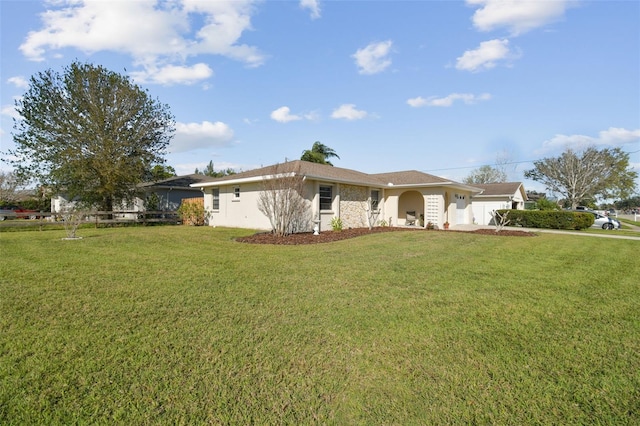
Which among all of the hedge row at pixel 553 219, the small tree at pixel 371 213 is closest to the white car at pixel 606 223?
the hedge row at pixel 553 219

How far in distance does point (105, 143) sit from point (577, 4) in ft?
75.7

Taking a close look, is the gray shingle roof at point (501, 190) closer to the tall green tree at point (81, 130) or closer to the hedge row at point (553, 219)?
the hedge row at point (553, 219)

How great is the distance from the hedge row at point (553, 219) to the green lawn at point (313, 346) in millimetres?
15483

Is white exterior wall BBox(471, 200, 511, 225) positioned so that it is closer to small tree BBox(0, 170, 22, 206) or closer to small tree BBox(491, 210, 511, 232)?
small tree BBox(491, 210, 511, 232)

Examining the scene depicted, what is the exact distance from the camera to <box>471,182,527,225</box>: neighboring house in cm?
2608

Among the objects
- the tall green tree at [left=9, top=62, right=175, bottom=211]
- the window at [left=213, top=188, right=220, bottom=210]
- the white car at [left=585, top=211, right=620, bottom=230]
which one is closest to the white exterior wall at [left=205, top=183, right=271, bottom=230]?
the window at [left=213, top=188, right=220, bottom=210]

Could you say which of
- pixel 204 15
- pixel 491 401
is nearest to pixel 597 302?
pixel 491 401

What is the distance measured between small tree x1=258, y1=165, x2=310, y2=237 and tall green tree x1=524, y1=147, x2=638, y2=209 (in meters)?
43.5

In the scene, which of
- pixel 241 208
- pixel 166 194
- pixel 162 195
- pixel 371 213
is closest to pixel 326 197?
pixel 371 213

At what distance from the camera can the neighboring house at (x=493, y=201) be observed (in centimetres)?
2608

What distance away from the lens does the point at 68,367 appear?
2.73m

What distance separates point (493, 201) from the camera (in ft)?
86.9

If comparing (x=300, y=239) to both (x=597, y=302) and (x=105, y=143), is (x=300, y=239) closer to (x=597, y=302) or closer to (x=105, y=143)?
(x=597, y=302)

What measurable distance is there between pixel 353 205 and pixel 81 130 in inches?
662
